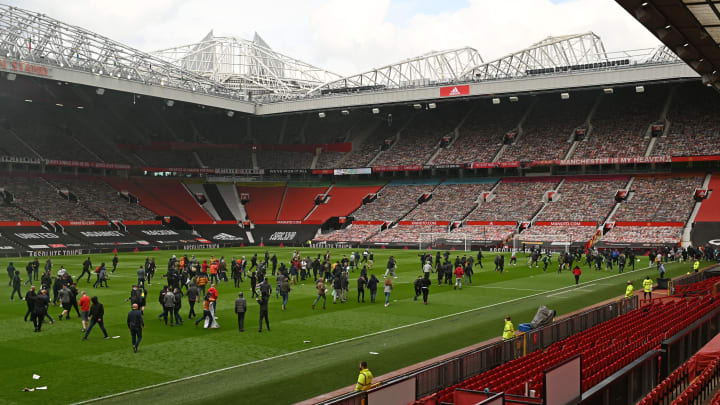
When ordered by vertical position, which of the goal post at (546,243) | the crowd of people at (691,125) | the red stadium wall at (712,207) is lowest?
the goal post at (546,243)

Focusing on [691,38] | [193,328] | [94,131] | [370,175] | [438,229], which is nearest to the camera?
[691,38]

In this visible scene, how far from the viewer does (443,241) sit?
64.4 m

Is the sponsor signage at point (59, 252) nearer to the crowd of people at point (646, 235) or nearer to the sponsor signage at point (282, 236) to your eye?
the sponsor signage at point (282, 236)

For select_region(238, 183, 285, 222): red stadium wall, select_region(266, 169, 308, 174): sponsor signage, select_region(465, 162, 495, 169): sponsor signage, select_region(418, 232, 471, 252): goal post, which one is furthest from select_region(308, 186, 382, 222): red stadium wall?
select_region(418, 232, 471, 252): goal post

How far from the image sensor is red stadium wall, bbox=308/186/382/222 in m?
79.8

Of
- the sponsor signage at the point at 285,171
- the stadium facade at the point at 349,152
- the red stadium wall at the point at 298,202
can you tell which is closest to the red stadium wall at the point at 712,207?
the stadium facade at the point at 349,152

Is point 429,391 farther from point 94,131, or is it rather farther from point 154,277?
point 94,131

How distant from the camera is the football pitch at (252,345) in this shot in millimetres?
14922

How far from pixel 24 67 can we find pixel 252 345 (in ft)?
164

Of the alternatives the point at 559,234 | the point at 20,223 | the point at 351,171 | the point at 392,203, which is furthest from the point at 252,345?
the point at 351,171

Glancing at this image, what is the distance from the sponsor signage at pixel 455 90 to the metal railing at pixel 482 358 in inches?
2020

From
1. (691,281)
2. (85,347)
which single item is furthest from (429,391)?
(691,281)

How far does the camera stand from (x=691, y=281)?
3094 centimetres

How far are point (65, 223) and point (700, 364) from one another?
62.7 metres
